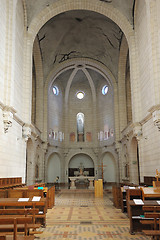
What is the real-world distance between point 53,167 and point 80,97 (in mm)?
8661

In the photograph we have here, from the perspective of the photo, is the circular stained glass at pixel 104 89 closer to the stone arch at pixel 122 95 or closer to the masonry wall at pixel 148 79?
the stone arch at pixel 122 95

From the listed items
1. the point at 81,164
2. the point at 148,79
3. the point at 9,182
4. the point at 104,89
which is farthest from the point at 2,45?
the point at 81,164

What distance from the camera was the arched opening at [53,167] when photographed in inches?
1080

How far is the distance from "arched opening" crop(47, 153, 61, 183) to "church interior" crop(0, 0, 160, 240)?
11 centimetres

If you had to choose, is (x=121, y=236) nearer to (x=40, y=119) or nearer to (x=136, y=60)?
(x=136, y=60)

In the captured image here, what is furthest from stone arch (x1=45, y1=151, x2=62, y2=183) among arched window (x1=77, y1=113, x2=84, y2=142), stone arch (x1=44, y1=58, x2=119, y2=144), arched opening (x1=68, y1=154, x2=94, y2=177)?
stone arch (x1=44, y1=58, x2=119, y2=144)

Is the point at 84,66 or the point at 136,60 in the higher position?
the point at 84,66

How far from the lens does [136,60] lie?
608 inches

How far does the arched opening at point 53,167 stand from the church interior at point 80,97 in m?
0.11

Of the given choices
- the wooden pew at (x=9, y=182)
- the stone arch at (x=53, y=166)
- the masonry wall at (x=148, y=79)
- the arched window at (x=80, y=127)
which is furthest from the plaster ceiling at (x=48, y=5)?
the arched window at (x=80, y=127)

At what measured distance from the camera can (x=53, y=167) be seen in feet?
91.9

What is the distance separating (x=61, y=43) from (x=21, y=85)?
32.6 ft

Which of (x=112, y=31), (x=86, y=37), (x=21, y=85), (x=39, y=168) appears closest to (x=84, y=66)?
(x=86, y=37)

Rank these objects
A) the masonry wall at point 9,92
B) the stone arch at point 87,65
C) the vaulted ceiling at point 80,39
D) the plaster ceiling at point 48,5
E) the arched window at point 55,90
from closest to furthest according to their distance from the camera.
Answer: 1. the masonry wall at point 9,92
2. the plaster ceiling at point 48,5
3. the vaulted ceiling at point 80,39
4. the stone arch at point 87,65
5. the arched window at point 55,90
